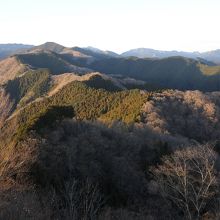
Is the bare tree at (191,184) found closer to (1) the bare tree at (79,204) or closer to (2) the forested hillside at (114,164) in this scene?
(2) the forested hillside at (114,164)

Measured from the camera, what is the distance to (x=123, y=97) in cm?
11019

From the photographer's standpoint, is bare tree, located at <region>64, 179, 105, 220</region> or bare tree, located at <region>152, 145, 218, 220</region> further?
bare tree, located at <region>152, 145, 218, 220</region>

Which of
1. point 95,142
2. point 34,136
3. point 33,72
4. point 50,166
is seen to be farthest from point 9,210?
point 33,72

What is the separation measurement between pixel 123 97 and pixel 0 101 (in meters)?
64.8

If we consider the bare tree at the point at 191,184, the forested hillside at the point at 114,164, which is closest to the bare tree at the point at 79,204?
the forested hillside at the point at 114,164

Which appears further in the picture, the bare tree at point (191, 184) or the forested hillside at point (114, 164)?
the bare tree at point (191, 184)

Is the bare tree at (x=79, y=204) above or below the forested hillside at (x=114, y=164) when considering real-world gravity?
above

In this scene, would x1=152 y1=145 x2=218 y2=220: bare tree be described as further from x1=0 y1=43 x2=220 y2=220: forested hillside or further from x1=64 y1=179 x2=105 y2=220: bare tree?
x1=64 y1=179 x2=105 y2=220: bare tree

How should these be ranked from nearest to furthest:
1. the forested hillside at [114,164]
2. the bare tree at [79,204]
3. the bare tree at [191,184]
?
the bare tree at [79,204] → the forested hillside at [114,164] → the bare tree at [191,184]

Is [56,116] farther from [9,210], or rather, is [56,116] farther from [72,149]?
[9,210]

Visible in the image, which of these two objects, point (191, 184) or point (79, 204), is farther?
Result: point (191, 184)

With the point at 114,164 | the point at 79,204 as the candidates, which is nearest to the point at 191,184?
the point at 79,204

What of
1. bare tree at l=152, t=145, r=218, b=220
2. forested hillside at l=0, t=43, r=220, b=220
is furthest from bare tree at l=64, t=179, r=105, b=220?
bare tree at l=152, t=145, r=218, b=220

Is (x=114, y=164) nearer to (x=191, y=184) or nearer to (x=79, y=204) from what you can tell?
(x=191, y=184)
